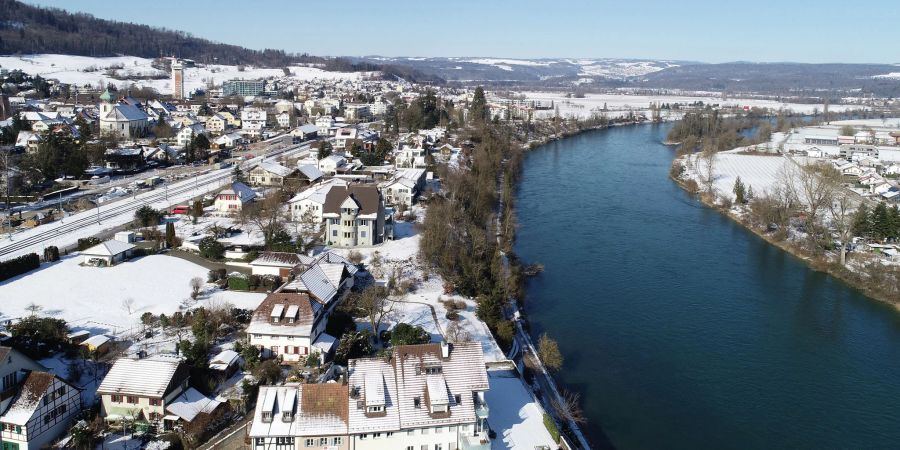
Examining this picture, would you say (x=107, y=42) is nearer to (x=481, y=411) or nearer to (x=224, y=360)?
(x=224, y=360)

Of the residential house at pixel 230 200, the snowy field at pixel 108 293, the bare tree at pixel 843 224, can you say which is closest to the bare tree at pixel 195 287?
the snowy field at pixel 108 293

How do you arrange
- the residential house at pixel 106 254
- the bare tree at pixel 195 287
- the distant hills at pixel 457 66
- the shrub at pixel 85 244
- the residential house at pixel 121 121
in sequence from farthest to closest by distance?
the distant hills at pixel 457 66 < the residential house at pixel 121 121 < the shrub at pixel 85 244 < the residential house at pixel 106 254 < the bare tree at pixel 195 287

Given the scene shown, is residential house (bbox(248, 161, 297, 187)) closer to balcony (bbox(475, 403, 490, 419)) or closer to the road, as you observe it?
the road

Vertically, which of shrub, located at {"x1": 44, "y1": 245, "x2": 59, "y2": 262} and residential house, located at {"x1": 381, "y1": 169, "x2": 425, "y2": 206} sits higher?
residential house, located at {"x1": 381, "y1": 169, "x2": 425, "y2": 206}

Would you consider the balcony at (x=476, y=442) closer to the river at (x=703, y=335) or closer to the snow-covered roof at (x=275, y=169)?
the river at (x=703, y=335)

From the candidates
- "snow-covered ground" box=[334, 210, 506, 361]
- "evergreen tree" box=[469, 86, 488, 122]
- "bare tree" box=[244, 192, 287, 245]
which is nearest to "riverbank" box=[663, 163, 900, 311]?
"snow-covered ground" box=[334, 210, 506, 361]

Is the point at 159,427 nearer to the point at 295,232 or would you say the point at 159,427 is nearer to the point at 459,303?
the point at 459,303
